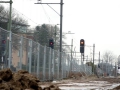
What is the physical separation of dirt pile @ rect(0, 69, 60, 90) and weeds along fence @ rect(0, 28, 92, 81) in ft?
17.9

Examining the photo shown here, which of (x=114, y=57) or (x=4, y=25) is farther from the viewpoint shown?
(x=114, y=57)

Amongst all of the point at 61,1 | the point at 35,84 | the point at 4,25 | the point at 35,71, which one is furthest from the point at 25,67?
the point at 4,25

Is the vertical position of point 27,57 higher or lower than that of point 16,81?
higher

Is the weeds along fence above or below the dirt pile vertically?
above

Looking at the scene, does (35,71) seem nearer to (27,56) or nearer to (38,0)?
(27,56)

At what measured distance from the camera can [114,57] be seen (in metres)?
165

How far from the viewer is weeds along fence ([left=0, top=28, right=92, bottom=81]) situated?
58.7 feet

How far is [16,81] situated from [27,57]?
11434mm

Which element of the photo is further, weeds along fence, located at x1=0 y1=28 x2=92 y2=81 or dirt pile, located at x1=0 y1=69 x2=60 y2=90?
weeds along fence, located at x1=0 y1=28 x2=92 y2=81

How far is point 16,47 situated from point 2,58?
109 inches

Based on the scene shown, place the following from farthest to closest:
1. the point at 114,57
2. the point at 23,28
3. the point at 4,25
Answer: the point at 114,57, the point at 23,28, the point at 4,25

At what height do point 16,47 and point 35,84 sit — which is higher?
point 16,47

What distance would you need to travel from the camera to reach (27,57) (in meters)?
22.7

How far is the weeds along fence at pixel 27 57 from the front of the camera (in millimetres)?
17906
